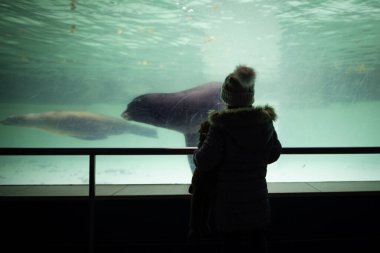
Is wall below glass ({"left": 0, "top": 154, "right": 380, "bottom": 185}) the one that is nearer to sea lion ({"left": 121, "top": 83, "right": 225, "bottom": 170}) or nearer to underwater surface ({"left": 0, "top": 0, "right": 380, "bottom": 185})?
underwater surface ({"left": 0, "top": 0, "right": 380, "bottom": 185})

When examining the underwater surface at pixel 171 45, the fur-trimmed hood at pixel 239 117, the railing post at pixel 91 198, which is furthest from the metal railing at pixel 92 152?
the underwater surface at pixel 171 45

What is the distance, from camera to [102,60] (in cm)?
2312

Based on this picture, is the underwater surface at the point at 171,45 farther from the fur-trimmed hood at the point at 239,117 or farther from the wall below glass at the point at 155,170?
the fur-trimmed hood at the point at 239,117

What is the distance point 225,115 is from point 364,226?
1.80 m

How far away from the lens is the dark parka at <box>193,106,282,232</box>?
5.51ft

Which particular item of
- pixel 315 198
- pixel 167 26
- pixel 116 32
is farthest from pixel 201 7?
pixel 315 198

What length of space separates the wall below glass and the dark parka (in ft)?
56.0

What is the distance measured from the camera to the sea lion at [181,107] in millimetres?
6984

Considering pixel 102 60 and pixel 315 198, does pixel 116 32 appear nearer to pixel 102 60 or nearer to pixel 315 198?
pixel 102 60

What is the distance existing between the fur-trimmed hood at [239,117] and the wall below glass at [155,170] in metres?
17.2

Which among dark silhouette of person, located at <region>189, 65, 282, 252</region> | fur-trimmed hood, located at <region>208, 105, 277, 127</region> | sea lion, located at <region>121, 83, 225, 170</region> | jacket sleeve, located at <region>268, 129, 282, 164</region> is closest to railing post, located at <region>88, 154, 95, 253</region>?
dark silhouette of person, located at <region>189, 65, 282, 252</region>

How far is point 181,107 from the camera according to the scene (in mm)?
7039

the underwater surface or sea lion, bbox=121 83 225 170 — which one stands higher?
the underwater surface

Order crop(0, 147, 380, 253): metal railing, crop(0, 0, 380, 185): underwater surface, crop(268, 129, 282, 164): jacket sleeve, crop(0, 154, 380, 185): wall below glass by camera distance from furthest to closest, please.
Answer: crop(0, 154, 380, 185): wall below glass
crop(0, 0, 380, 185): underwater surface
crop(0, 147, 380, 253): metal railing
crop(268, 129, 282, 164): jacket sleeve
